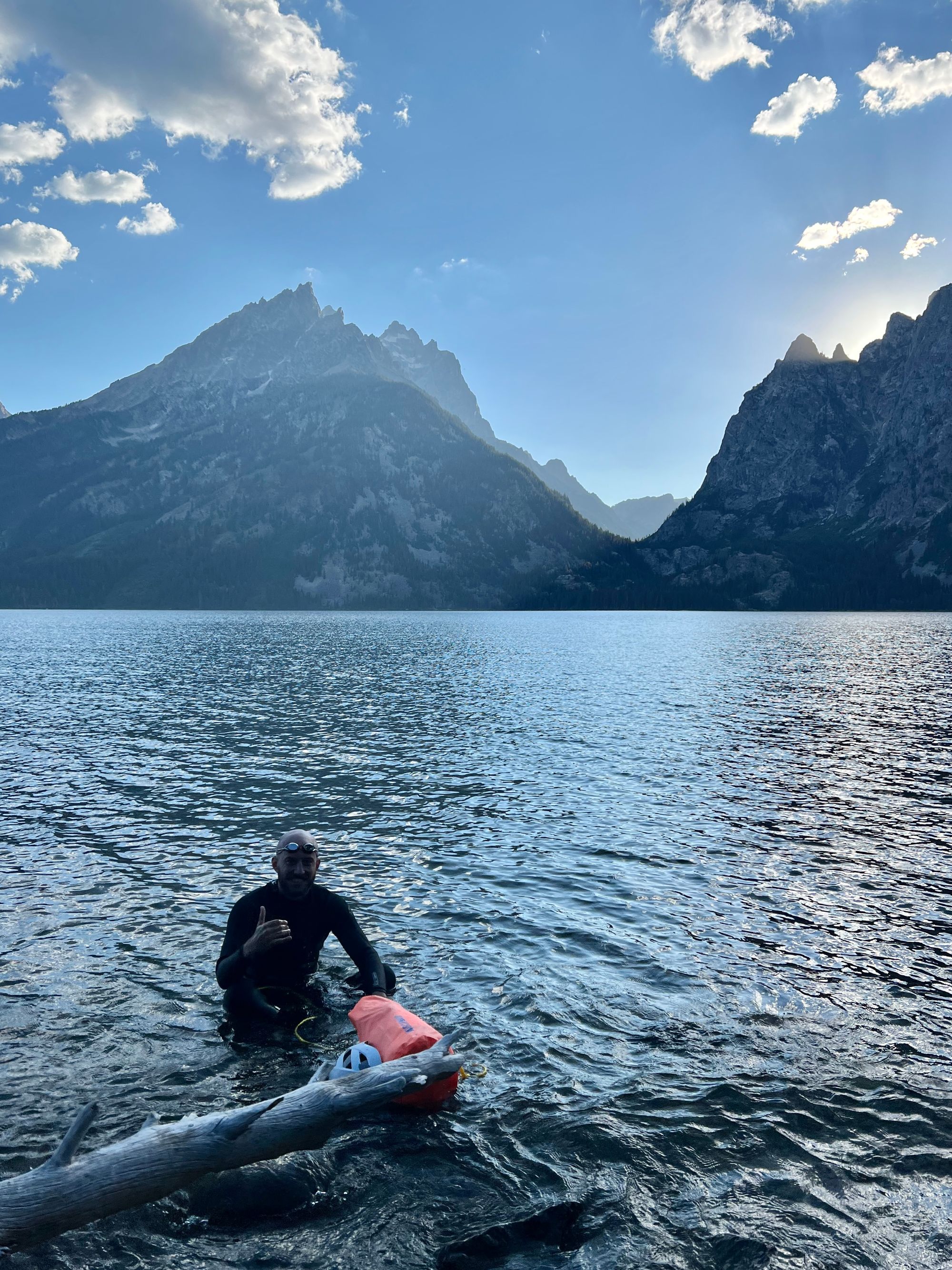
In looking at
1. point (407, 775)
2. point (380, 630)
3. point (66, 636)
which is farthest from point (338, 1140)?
point (380, 630)

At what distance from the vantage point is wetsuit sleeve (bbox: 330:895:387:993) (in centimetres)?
1386

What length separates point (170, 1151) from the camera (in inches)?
346

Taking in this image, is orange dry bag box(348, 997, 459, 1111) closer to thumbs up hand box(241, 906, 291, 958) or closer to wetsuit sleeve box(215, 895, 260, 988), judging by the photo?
thumbs up hand box(241, 906, 291, 958)

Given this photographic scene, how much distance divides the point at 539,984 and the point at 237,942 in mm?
6481

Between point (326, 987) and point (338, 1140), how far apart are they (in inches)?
207

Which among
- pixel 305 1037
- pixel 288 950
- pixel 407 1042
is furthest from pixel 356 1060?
pixel 288 950

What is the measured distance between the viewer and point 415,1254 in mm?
8742

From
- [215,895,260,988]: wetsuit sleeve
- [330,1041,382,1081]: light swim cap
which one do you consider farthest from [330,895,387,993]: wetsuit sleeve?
[330,1041,382,1081]: light swim cap

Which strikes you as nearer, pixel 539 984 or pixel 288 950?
pixel 288 950

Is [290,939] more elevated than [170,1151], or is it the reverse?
[290,939]

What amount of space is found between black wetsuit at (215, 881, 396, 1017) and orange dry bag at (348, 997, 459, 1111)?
5.65ft

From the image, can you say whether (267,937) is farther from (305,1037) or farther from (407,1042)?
(305,1037)

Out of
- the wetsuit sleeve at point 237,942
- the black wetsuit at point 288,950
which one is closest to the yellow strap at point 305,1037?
the black wetsuit at point 288,950

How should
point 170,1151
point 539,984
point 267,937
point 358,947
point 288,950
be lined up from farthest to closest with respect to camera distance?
point 539,984
point 288,950
point 358,947
point 267,937
point 170,1151
